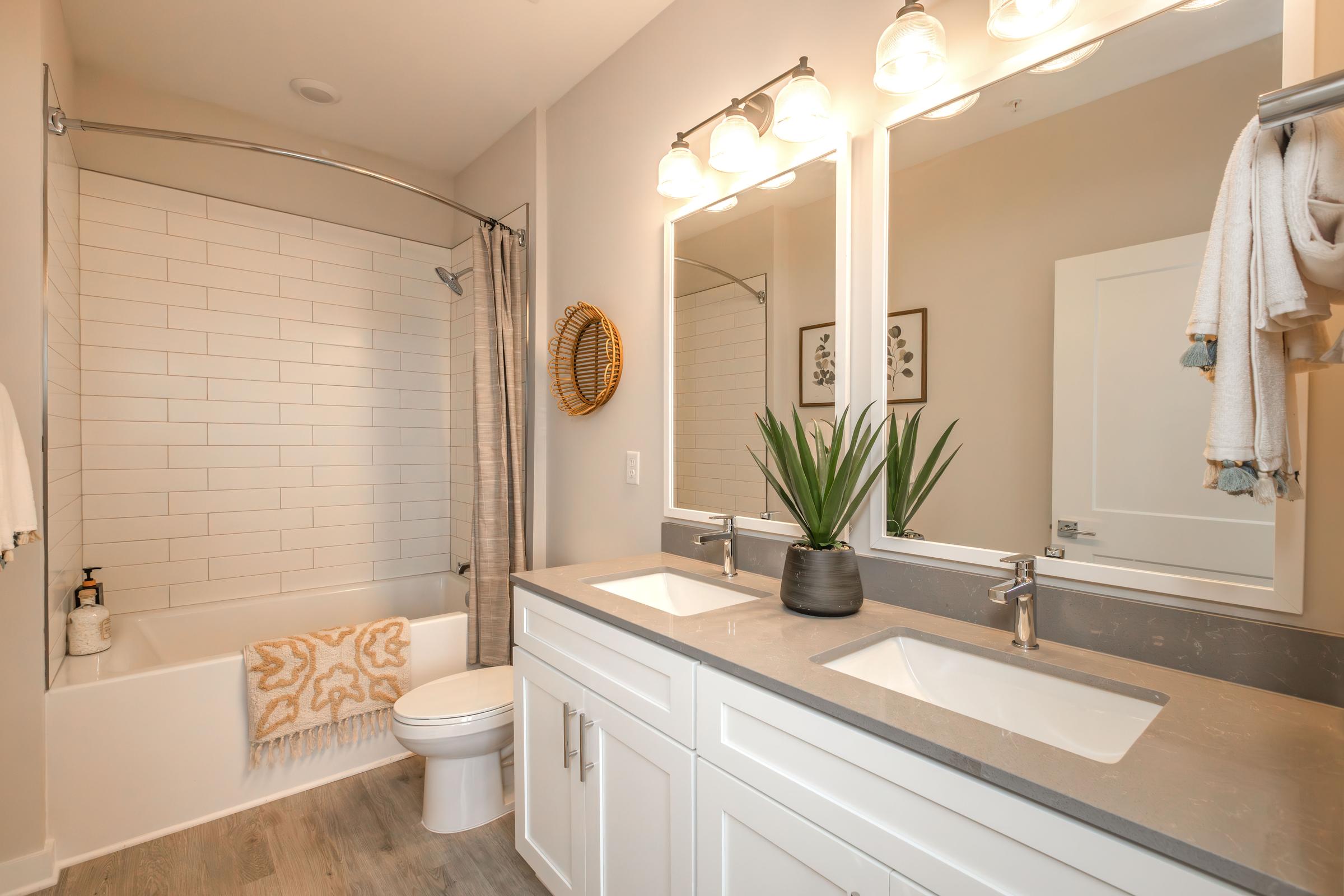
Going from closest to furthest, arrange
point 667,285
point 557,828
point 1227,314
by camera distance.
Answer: point 1227,314
point 557,828
point 667,285

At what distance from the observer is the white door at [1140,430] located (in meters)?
0.94

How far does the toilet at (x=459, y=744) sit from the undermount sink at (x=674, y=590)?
65cm

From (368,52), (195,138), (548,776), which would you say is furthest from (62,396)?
(548,776)

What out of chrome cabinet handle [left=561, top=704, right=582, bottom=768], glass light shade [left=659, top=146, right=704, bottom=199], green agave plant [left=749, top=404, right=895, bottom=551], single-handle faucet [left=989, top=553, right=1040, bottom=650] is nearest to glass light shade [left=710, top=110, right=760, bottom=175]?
glass light shade [left=659, top=146, right=704, bottom=199]

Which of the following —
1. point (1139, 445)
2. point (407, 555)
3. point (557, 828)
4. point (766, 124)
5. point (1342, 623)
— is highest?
point (766, 124)

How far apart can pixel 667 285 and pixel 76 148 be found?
2371 millimetres

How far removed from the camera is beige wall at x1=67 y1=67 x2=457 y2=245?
2.42 m

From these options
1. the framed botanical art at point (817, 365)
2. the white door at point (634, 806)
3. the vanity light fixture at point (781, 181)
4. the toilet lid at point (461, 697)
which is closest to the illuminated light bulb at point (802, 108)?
the vanity light fixture at point (781, 181)

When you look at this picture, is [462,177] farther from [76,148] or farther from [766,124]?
[766,124]

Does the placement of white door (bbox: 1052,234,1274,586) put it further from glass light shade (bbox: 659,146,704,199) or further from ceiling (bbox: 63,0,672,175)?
ceiling (bbox: 63,0,672,175)

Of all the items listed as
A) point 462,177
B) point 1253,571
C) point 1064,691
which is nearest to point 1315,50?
point 1253,571

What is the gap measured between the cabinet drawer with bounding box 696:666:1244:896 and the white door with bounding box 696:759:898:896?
0.02 m

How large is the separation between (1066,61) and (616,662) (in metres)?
1.43

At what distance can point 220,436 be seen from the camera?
2674 mm
